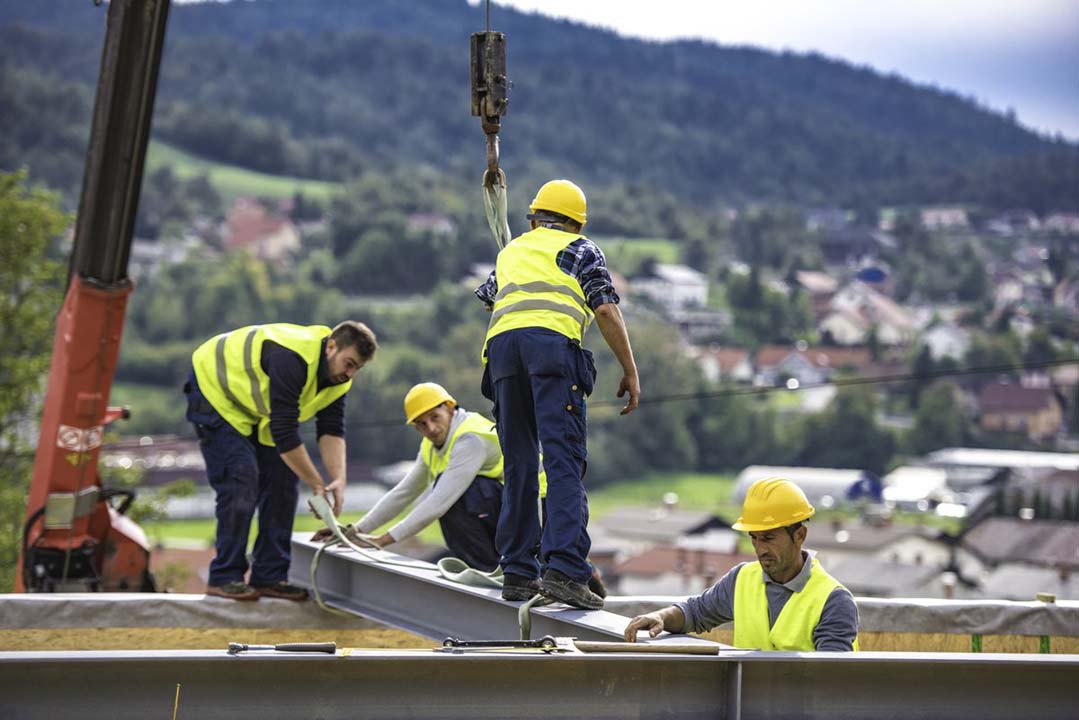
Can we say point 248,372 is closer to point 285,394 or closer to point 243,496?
point 285,394

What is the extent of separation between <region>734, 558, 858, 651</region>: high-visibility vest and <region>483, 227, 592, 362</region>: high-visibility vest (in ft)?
4.73

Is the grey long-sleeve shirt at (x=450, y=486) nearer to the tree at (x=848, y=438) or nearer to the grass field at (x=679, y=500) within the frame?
the grass field at (x=679, y=500)

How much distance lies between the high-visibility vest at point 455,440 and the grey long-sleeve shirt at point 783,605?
223 centimetres

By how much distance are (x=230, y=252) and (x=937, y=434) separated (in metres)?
71.1

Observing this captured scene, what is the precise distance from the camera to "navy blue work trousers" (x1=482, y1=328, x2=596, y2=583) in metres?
6.12

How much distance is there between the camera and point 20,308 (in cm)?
3338

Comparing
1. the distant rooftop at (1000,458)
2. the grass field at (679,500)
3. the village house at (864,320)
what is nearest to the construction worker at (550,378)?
the grass field at (679,500)

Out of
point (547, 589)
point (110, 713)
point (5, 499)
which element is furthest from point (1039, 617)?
point (5, 499)

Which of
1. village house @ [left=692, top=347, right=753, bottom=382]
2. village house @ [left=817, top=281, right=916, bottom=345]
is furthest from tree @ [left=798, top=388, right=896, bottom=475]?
village house @ [left=817, top=281, right=916, bottom=345]

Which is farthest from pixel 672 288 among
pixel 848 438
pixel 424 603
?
pixel 424 603

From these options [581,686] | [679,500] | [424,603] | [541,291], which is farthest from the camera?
[679,500]

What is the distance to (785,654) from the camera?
4.71 m

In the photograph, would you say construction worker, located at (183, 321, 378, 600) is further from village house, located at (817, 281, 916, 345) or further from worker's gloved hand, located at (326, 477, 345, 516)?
village house, located at (817, 281, 916, 345)

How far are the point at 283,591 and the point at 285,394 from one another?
1175 millimetres
